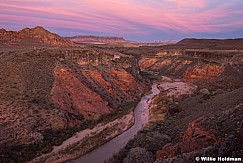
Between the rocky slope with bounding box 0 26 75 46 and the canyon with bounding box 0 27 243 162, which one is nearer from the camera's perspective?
the canyon with bounding box 0 27 243 162

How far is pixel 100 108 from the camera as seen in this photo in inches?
1485

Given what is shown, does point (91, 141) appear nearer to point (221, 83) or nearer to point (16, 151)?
point (16, 151)

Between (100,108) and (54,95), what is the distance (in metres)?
6.42

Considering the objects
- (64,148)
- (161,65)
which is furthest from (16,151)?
(161,65)

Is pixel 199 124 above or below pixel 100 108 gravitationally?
above

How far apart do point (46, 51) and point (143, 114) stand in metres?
18.9

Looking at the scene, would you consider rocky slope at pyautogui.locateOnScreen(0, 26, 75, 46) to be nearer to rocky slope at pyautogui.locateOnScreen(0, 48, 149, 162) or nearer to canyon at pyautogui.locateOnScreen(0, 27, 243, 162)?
canyon at pyautogui.locateOnScreen(0, 27, 243, 162)

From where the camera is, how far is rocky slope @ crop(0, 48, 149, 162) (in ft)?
87.3

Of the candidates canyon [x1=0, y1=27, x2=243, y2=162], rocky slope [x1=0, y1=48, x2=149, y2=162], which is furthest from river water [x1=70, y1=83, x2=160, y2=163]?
rocky slope [x1=0, y1=48, x2=149, y2=162]
